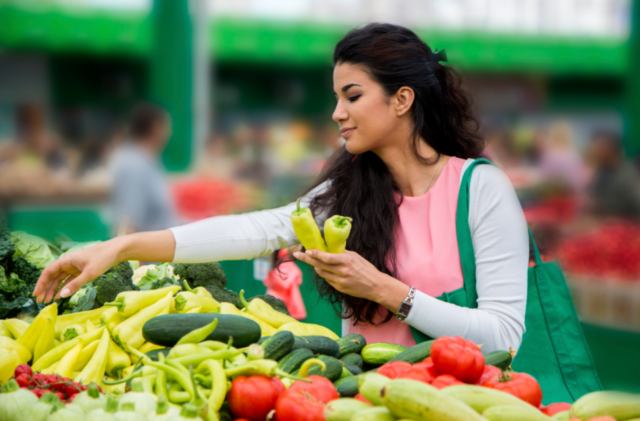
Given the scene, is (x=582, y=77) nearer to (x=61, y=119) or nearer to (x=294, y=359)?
(x=61, y=119)

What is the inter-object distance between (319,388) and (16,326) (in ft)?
4.30

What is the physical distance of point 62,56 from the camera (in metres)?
8.84

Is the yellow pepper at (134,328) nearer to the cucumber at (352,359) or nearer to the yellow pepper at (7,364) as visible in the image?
the yellow pepper at (7,364)

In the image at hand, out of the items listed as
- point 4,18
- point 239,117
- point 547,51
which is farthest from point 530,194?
point 4,18

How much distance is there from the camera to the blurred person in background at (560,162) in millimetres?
8633

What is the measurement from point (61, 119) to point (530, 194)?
22.5ft

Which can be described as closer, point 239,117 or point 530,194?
point 530,194

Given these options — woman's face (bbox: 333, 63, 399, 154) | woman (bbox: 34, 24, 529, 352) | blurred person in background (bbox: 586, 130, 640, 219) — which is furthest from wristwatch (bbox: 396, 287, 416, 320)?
blurred person in background (bbox: 586, 130, 640, 219)

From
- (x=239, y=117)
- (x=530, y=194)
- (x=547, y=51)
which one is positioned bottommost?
(x=530, y=194)

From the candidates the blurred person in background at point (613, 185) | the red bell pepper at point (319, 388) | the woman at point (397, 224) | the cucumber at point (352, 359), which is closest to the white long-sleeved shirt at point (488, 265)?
the woman at point (397, 224)

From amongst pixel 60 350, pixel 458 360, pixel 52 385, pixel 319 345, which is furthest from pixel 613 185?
pixel 52 385

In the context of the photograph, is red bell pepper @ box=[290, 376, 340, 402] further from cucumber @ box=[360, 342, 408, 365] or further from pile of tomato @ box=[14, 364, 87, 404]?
pile of tomato @ box=[14, 364, 87, 404]

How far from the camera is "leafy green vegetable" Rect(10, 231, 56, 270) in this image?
289cm

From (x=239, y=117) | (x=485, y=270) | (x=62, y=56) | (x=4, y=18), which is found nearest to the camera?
(x=485, y=270)
